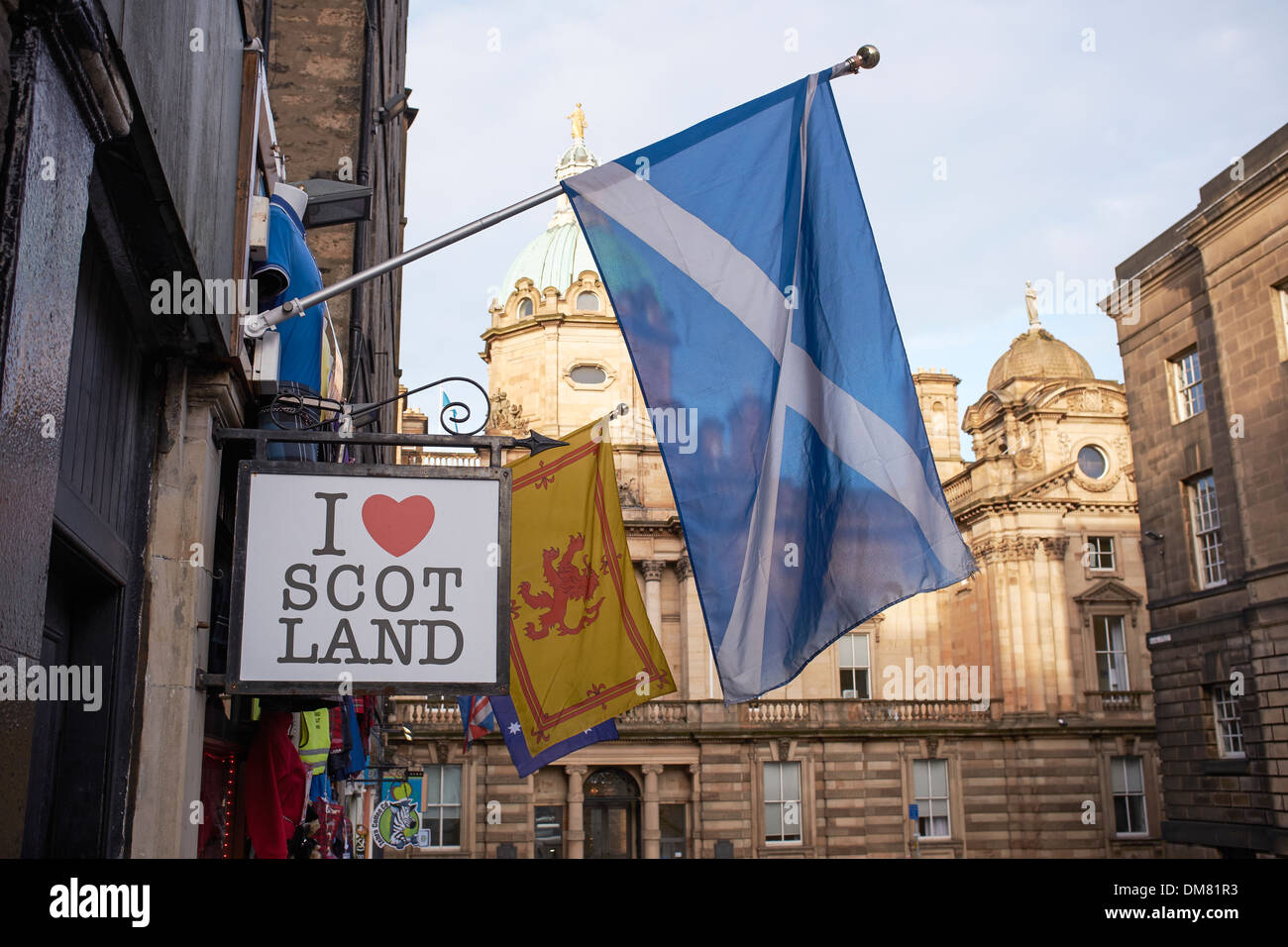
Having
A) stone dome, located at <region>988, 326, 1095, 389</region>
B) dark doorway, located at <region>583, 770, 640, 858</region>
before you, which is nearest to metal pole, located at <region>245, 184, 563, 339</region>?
dark doorway, located at <region>583, 770, 640, 858</region>

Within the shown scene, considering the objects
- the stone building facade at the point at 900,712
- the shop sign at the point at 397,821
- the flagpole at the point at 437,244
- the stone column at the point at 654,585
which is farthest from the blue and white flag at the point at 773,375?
the stone column at the point at 654,585

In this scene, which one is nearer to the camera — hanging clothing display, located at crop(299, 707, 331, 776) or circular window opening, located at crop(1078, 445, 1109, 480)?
hanging clothing display, located at crop(299, 707, 331, 776)

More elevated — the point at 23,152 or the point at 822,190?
the point at 822,190

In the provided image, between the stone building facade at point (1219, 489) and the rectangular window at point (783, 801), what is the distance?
1717 centimetres

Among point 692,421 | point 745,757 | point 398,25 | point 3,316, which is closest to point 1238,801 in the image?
point 745,757

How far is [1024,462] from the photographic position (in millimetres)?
45688

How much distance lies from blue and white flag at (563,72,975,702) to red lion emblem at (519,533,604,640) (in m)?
4.50

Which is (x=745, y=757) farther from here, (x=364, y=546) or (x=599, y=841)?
(x=364, y=546)

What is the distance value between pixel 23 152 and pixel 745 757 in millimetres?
41619

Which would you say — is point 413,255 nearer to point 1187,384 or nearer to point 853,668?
point 1187,384

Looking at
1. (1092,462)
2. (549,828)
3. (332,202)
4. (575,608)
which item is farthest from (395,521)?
(1092,462)

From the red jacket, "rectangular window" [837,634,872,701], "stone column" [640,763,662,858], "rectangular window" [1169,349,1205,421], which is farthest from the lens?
"rectangular window" [837,634,872,701]

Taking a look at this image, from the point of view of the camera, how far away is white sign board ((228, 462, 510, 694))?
6.21m

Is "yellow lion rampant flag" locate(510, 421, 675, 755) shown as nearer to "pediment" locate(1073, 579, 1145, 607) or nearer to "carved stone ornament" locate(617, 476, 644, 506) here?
"carved stone ornament" locate(617, 476, 644, 506)
